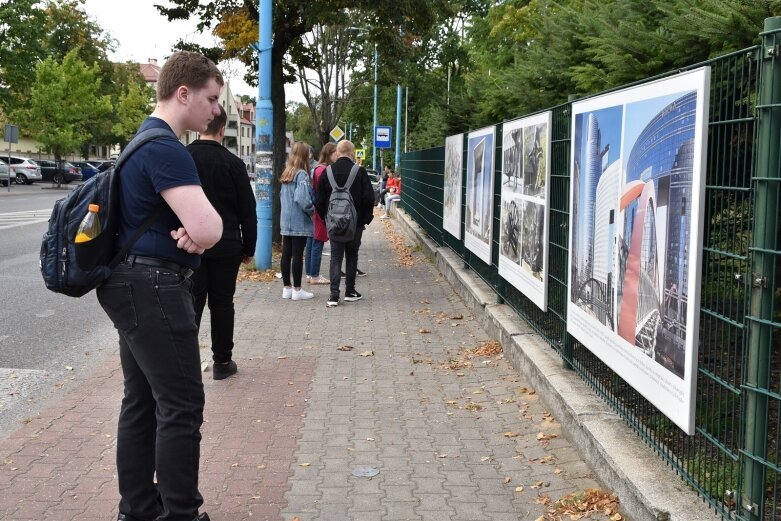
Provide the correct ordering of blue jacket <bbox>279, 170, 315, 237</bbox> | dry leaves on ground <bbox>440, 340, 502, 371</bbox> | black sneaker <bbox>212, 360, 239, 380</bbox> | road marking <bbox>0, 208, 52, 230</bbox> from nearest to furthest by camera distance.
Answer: black sneaker <bbox>212, 360, 239, 380</bbox> → dry leaves on ground <bbox>440, 340, 502, 371</bbox> → blue jacket <bbox>279, 170, 315, 237</bbox> → road marking <bbox>0, 208, 52, 230</bbox>

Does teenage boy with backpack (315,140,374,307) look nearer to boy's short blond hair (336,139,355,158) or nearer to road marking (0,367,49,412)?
boy's short blond hair (336,139,355,158)

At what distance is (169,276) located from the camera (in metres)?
3.57

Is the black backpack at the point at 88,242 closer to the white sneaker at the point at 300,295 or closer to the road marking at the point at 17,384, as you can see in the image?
the road marking at the point at 17,384

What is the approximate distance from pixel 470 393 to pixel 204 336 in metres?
3.10

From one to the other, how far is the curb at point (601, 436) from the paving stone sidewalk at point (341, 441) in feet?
0.45

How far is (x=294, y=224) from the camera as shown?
34.0 feet

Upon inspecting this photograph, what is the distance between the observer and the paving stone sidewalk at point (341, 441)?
4320mm

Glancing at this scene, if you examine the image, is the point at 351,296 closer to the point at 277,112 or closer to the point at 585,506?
the point at 277,112

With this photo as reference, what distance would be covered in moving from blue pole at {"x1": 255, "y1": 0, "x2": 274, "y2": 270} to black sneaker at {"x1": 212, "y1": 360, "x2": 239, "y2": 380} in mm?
6482

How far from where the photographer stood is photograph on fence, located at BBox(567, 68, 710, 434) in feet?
11.6

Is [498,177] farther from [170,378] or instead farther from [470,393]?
[170,378]

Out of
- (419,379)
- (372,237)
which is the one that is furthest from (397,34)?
(419,379)

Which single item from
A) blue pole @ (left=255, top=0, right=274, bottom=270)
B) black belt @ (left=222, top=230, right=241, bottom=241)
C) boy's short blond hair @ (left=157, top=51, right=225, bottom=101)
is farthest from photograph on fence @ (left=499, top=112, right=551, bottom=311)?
blue pole @ (left=255, top=0, right=274, bottom=270)

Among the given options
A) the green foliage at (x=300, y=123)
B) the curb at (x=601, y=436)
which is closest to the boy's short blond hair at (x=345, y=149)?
the curb at (x=601, y=436)
